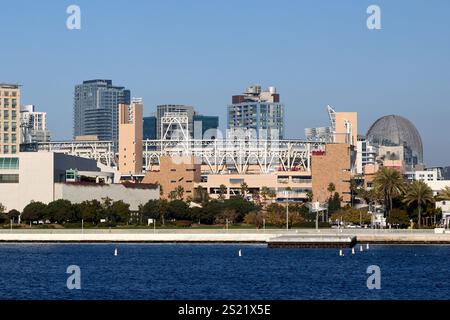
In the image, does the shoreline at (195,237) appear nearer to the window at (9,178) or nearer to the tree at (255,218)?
the tree at (255,218)

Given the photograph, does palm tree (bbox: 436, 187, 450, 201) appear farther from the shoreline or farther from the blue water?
the blue water

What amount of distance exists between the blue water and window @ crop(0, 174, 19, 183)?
2001 inches

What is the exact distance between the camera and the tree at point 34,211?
16800 centimetres

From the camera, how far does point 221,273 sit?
286 ft

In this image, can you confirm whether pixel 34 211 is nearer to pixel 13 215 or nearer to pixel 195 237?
pixel 13 215

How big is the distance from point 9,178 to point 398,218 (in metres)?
63.3

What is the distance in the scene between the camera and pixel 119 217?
179m
